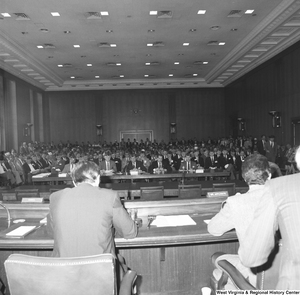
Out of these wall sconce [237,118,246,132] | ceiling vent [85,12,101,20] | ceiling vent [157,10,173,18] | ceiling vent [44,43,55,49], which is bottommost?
wall sconce [237,118,246,132]

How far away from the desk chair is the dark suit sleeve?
26.0 inches

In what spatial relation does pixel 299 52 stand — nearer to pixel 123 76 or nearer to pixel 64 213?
pixel 123 76

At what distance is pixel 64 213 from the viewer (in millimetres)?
2225

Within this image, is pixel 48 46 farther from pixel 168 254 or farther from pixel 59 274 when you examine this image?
pixel 59 274

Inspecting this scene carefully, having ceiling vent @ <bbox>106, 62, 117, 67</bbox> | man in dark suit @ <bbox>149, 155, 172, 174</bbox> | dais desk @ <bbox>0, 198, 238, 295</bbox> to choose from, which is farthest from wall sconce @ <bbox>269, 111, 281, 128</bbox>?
dais desk @ <bbox>0, 198, 238, 295</bbox>

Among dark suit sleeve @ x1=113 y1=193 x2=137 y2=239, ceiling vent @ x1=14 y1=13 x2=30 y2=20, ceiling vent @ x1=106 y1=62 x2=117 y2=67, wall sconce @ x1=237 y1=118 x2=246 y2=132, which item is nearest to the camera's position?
dark suit sleeve @ x1=113 y1=193 x2=137 y2=239

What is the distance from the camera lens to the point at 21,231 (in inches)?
113

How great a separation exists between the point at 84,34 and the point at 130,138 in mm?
12469

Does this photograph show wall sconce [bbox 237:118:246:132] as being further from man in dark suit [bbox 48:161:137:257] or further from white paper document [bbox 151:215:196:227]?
man in dark suit [bbox 48:161:137:257]

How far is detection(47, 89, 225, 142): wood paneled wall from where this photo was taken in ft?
80.4

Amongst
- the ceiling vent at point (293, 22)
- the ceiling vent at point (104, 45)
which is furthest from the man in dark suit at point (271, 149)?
the ceiling vent at point (104, 45)

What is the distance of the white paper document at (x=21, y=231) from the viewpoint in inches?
108

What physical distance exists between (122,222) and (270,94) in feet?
51.4

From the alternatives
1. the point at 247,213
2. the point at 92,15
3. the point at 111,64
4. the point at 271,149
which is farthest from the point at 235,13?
the point at 247,213
